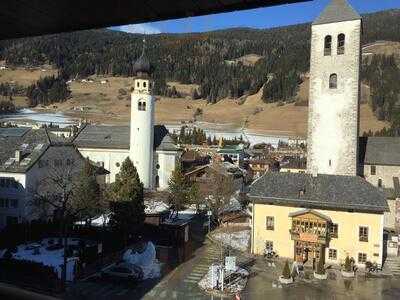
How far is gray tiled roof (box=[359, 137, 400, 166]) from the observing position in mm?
38312

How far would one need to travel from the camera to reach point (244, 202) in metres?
44.9

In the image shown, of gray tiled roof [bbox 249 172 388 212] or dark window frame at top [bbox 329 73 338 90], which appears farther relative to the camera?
dark window frame at top [bbox 329 73 338 90]

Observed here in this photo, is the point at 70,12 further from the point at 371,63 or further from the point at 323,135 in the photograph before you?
the point at 371,63

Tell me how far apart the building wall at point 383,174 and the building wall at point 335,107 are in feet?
16.6

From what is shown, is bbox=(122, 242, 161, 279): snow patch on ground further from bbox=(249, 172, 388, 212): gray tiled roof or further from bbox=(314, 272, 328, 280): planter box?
bbox=(314, 272, 328, 280): planter box

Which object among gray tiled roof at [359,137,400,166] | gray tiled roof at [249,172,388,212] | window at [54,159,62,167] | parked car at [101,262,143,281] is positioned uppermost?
gray tiled roof at [359,137,400,166]

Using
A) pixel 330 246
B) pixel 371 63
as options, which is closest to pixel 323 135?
pixel 330 246

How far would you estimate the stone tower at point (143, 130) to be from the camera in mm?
53125

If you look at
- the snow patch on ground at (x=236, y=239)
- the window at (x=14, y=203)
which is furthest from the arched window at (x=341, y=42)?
the window at (x=14, y=203)

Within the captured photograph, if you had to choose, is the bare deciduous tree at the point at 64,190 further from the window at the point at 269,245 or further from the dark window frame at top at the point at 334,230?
the dark window frame at top at the point at 334,230

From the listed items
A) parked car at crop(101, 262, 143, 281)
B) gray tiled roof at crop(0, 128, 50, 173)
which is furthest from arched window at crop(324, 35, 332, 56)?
gray tiled roof at crop(0, 128, 50, 173)

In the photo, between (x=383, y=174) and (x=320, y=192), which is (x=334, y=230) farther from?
(x=383, y=174)

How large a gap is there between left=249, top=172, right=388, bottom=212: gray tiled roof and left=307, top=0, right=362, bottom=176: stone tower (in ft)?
13.3

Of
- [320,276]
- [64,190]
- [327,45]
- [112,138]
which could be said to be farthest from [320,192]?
[112,138]
